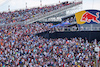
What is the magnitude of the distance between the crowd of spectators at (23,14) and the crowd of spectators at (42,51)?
8.44 metres

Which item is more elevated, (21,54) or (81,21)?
(81,21)

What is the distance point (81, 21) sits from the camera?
108 feet

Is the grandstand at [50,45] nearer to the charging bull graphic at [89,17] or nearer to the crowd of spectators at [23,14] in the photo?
the charging bull graphic at [89,17]

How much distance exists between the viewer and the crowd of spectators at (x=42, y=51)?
25.4 meters

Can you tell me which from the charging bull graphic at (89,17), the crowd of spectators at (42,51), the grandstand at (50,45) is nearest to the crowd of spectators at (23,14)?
the grandstand at (50,45)

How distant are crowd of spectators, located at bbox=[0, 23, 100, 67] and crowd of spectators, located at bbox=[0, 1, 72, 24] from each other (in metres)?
8.44

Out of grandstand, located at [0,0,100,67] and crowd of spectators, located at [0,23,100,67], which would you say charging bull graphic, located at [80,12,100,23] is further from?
crowd of spectators, located at [0,23,100,67]

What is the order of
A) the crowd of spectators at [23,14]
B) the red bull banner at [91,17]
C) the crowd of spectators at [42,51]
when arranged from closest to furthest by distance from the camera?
1. the crowd of spectators at [42,51]
2. the red bull banner at [91,17]
3. the crowd of spectators at [23,14]

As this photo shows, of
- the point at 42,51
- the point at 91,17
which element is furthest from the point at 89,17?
the point at 42,51

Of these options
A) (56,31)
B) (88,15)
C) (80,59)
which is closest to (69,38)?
(56,31)

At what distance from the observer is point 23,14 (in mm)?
42125

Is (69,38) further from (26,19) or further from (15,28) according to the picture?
(26,19)

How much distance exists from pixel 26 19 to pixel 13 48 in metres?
13.1

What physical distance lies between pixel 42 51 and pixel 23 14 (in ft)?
51.8
